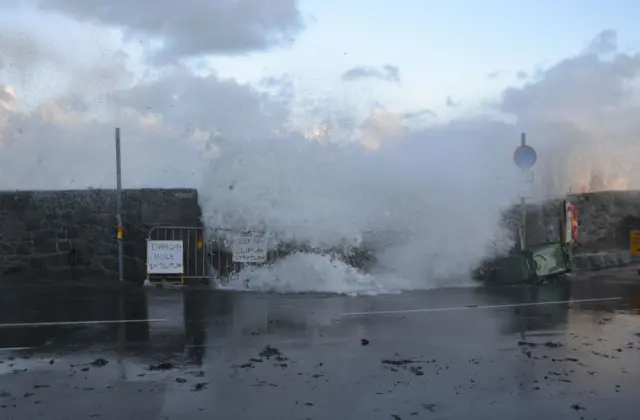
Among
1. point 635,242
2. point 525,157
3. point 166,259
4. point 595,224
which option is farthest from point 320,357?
point 635,242

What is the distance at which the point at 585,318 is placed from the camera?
31.0ft

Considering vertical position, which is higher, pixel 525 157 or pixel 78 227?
pixel 525 157

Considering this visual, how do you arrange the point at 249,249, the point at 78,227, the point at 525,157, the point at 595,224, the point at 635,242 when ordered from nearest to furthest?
the point at 249,249 → the point at 78,227 → the point at 525,157 → the point at 635,242 → the point at 595,224

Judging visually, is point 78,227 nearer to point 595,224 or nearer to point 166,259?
point 166,259

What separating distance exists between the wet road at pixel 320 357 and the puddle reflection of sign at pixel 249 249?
1720 millimetres

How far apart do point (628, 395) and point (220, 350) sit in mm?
Answer: 4453

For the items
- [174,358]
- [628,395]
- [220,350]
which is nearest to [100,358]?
[174,358]

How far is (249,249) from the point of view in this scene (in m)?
13.1

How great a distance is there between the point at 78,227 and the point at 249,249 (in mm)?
3985

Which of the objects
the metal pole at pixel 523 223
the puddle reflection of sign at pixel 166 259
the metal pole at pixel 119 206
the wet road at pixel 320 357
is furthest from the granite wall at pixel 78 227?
the metal pole at pixel 523 223

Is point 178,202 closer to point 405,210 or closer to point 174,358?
point 405,210

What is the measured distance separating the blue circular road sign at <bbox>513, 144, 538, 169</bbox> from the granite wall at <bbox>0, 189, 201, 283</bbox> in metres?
7.83

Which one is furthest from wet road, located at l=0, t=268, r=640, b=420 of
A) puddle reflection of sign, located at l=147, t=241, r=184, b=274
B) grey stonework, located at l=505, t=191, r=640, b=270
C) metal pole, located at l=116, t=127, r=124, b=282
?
grey stonework, located at l=505, t=191, r=640, b=270

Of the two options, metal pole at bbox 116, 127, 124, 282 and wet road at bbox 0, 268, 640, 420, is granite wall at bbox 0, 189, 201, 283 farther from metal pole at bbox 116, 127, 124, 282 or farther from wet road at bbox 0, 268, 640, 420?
wet road at bbox 0, 268, 640, 420
